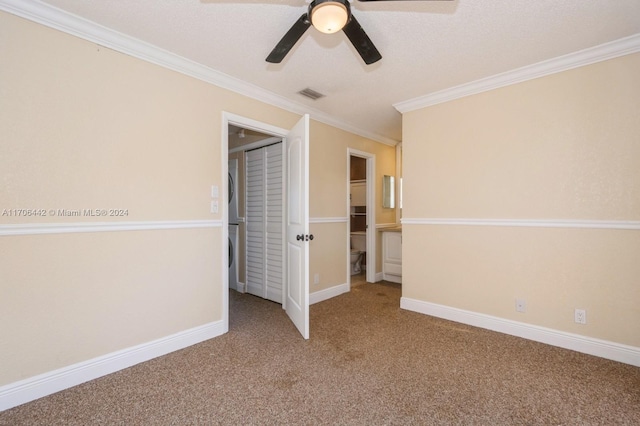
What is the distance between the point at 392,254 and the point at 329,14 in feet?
12.5

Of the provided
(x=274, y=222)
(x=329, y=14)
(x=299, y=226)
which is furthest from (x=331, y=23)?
(x=274, y=222)

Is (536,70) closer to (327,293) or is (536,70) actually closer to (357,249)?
(327,293)

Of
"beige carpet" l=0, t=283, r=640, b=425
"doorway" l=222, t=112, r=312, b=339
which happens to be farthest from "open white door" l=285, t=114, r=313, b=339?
"beige carpet" l=0, t=283, r=640, b=425

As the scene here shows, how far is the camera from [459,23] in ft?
6.56

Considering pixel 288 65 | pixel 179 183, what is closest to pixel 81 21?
pixel 179 183

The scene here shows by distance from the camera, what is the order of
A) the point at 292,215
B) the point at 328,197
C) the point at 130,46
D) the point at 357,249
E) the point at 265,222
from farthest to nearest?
the point at 357,249 < the point at 328,197 < the point at 265,222 < the point at 292,215 < the point at 130,46

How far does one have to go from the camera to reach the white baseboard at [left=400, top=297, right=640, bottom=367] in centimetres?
225

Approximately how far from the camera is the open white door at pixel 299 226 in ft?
8.77

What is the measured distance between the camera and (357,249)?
18.5ft

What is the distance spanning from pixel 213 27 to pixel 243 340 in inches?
99.8

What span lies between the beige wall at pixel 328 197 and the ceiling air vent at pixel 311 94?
487mm

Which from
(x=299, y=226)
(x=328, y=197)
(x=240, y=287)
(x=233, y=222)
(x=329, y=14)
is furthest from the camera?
(x=233, y=222)

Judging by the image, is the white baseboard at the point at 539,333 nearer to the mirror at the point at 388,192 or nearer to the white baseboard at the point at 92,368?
the mirror at the point at 388,192

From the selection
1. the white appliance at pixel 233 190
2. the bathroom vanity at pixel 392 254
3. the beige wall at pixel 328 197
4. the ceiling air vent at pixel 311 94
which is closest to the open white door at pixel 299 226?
the ceiling air vent at pixel 311 94
